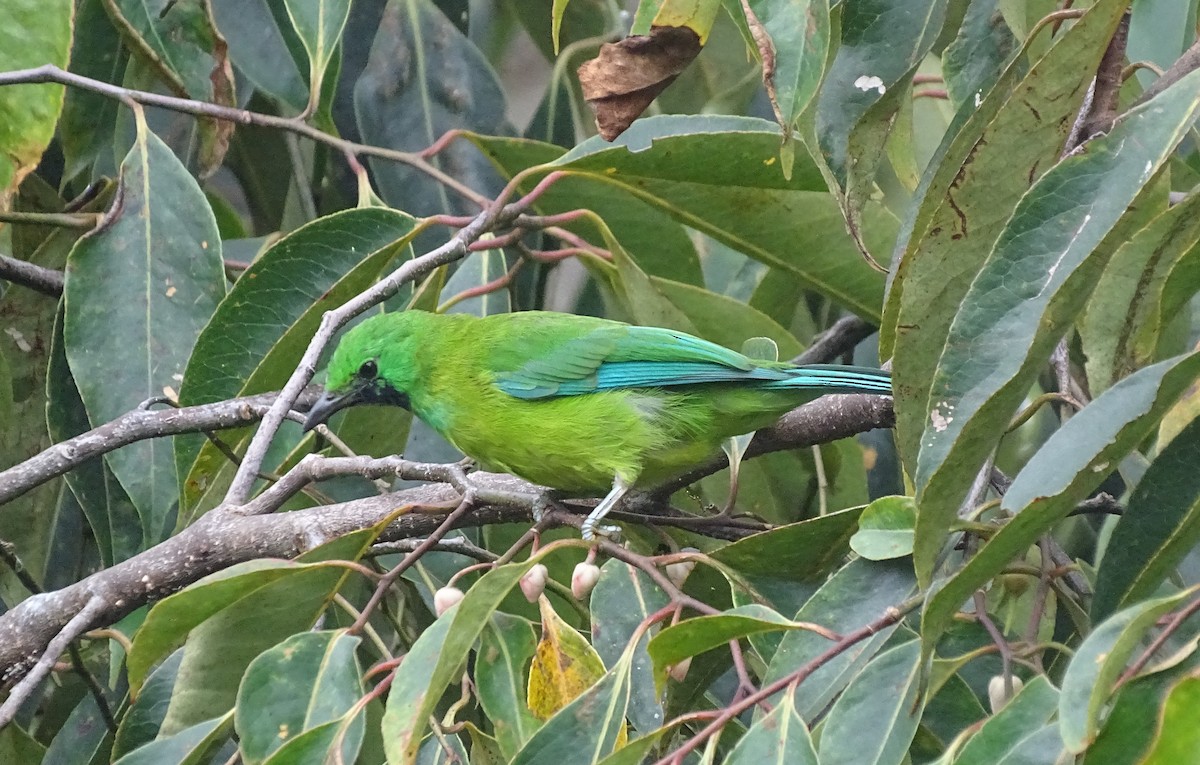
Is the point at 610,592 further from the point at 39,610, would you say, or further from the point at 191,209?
the point at 191,209

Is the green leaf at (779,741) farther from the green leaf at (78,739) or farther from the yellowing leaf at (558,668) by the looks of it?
the green leaf at (78,739)

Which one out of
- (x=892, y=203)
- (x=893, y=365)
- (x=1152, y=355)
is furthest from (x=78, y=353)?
(x=892, y=203)

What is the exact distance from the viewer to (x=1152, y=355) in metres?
2.12

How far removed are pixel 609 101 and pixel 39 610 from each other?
1.48m

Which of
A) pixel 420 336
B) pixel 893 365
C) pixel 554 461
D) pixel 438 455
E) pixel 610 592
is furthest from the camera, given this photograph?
pixel 438 455

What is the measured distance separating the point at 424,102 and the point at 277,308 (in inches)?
50.8

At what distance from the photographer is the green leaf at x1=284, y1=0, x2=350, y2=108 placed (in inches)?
129

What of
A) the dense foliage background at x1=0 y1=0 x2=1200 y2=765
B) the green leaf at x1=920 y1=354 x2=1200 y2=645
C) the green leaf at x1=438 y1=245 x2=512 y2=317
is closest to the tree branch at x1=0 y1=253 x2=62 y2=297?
the dense foliage background at x1=0 y1=0 x2=1200 y2=765

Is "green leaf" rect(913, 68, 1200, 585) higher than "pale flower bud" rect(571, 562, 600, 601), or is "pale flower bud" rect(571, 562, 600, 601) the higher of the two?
"green leaf" rect(913, 68, 1200, 585)

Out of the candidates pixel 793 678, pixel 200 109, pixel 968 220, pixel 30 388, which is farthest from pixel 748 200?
pixel 30 388

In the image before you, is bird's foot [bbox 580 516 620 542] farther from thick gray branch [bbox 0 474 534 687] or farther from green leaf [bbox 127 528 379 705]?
green leaf [bbox 127 528 379 705]

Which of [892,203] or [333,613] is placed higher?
[892,203]

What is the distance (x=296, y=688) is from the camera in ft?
6.65

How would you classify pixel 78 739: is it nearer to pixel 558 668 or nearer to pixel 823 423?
pixel 558 668
